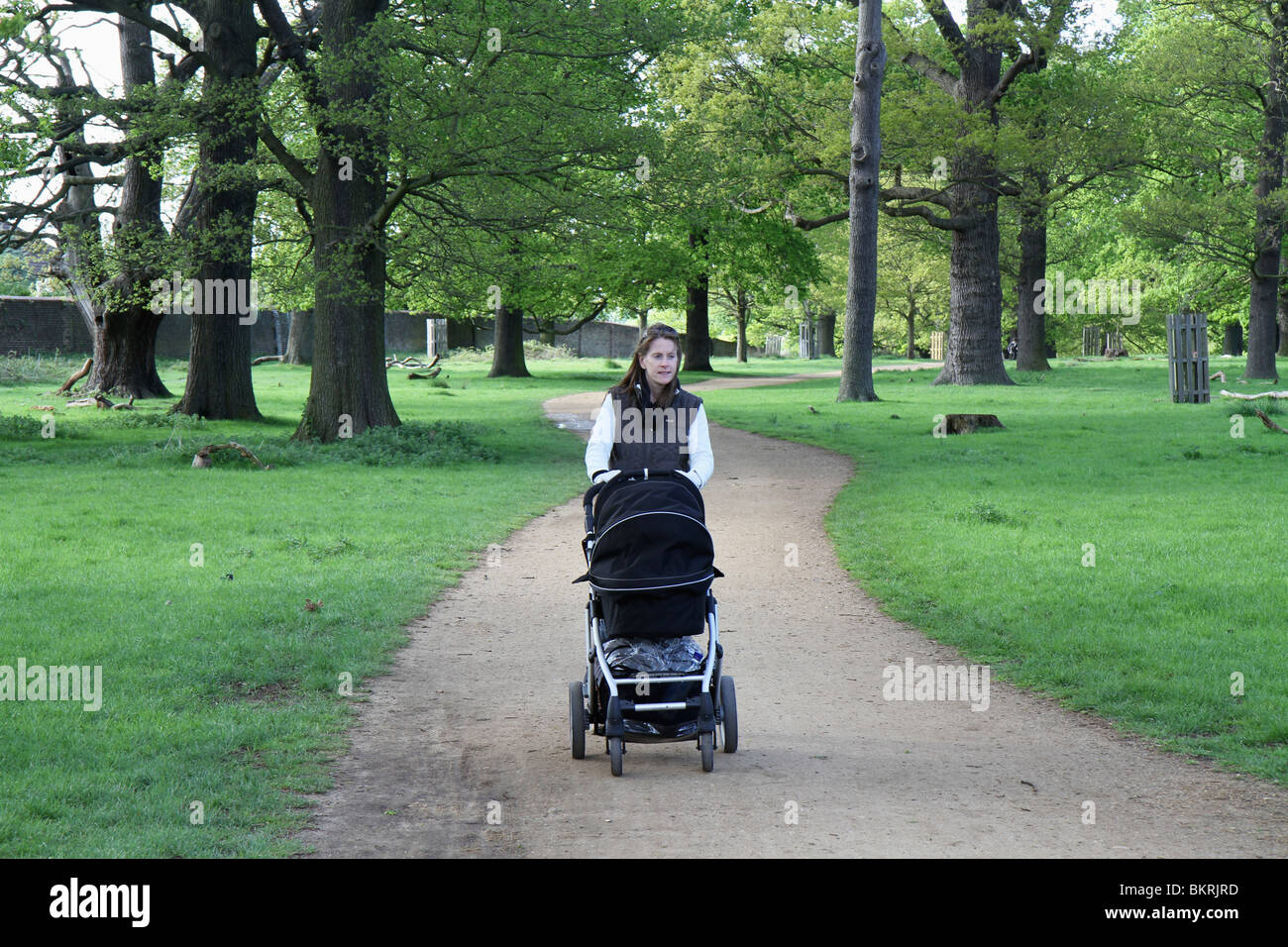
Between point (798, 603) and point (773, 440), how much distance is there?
11596mm

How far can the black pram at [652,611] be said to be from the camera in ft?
16.9

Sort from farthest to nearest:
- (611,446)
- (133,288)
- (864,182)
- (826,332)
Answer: (826,332), (864,182), (133,288), (611,446)

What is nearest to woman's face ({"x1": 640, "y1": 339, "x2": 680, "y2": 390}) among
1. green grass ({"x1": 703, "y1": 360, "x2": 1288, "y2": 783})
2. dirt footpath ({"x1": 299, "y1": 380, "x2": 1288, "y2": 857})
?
dirt footpath ({"x1": 299, "y1": 380, "x2": 1288, "y2": 857})

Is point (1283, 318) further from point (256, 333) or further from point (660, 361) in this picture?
point (660, 361)

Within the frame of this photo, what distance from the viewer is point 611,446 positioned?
5629 millimetres

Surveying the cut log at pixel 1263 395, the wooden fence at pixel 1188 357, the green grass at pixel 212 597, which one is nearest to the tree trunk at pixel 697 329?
the wooden fence at pixel 1188 357

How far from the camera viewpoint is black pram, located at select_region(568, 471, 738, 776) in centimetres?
516

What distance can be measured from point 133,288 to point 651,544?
18671 mm

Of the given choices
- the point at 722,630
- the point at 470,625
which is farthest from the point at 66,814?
the point at 722,630

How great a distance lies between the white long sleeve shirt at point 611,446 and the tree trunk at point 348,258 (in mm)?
11665

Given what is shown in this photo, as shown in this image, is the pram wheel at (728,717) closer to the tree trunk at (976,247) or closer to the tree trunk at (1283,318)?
the tree trunk at (976,247)

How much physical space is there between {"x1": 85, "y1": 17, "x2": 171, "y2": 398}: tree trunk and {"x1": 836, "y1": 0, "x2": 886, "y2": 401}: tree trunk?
1455cm

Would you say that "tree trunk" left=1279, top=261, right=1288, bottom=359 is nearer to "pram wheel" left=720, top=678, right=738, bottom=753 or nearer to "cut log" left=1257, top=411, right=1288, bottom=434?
"cut log" left=1257, top=411, right=1288, bottom=434

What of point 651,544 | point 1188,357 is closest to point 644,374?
point 651,544
